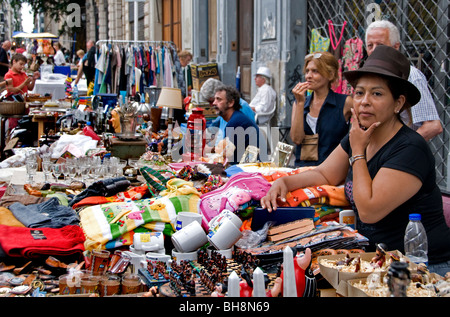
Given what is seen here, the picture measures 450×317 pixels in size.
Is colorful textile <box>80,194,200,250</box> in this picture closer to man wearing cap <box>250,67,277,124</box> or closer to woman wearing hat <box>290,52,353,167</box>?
woman wearing hat <box>290,52,353,167</box>

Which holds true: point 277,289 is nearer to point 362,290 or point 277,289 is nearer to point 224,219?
point 362,290

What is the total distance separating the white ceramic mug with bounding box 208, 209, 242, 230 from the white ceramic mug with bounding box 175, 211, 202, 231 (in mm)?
108

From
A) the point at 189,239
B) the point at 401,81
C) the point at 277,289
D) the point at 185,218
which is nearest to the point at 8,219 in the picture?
the point at 185,218

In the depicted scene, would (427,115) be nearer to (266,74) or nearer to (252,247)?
(252,247)

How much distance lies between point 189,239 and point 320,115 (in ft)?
7.26

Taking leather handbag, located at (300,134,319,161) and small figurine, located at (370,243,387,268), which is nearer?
small figurine, located at (370,243,387,268)

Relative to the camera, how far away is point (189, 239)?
8.38 ft

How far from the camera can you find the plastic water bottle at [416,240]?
240 cm

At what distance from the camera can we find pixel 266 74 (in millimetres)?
9344

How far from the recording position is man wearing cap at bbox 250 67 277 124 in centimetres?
940

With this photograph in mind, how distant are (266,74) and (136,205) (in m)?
6.61

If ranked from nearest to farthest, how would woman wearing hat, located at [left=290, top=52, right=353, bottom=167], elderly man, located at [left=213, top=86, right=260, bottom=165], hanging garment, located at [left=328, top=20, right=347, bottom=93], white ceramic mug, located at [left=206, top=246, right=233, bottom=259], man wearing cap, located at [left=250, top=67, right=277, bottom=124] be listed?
white ceramic mug, located at [left=206, top=246, right=233, bottom=259] → woman wearing hat, located at [left=290, top=52, right=353, bottom=167] → elderly man, located at [left=213, top=86, right=260, bottom=165] → hanging garment, located at [left=328, top=20, right=347, bottom=93] → man wearing cap, located at [left=250, top=67, right=277, bottom=124]

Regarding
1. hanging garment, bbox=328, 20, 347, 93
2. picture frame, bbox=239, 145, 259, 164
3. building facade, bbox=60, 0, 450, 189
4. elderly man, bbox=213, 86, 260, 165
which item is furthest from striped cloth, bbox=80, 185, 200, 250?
hanging garment, bbox=328, 20, 347, 93

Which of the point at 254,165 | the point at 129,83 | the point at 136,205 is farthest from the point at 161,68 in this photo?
the point at 136,205
